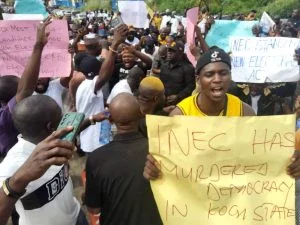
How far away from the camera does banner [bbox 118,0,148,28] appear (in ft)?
19.8

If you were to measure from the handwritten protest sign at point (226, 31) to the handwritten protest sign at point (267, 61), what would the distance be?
116 centimetres

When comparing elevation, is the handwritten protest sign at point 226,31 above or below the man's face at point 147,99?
above

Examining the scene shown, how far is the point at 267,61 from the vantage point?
215 inches

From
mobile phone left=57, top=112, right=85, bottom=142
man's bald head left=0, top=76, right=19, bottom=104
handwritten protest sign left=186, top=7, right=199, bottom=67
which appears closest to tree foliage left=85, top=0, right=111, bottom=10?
handwritten protest sign left=186, top=7, right=199, bottom=67

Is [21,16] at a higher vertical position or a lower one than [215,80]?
higher

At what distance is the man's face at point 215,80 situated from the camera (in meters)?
3.11

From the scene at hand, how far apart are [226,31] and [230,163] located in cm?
491

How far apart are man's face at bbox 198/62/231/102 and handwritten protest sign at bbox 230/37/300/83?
2.44 m

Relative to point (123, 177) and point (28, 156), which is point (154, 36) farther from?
point (28, 156)

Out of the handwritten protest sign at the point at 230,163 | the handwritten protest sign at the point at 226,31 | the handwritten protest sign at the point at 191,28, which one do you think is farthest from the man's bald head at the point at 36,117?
the handwritten protest sign at the point at 226,31

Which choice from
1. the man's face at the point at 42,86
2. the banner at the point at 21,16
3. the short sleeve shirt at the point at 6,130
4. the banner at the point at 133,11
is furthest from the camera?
the banner at the point at 133,11

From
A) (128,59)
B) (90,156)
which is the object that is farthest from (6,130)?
(128,59)

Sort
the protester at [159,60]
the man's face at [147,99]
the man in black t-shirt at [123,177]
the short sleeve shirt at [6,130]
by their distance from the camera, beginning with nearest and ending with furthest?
the man in black t-shirt at [123,177]
the short sleeve shirt at [6,130]
the man's face at [147,99]
the protester at [159,60]

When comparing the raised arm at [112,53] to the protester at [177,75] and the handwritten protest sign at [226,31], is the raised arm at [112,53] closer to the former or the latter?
the protester at [177,75]
